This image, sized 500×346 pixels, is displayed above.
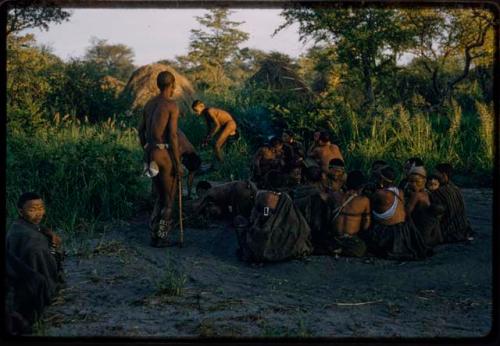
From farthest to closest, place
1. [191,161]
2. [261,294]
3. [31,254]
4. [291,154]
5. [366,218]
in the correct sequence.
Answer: [291,154] → [191,161] → [366,218] → [261,294] → [31,254]

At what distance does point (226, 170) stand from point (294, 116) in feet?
5.26

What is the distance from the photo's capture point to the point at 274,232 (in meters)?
7.05

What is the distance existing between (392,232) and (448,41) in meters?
5.77

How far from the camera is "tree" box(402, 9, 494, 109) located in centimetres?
1106

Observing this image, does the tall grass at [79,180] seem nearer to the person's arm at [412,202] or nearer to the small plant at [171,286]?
the small plant at [171,286]

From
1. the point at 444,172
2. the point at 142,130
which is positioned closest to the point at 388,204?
the point at 444,172

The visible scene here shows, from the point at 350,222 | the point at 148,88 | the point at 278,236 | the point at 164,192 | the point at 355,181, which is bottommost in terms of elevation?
the point at 278,236

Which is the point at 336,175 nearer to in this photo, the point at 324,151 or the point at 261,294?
the point at 324,151

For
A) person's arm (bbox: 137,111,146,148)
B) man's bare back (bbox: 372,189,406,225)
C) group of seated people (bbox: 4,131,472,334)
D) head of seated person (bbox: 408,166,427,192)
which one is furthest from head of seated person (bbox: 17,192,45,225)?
head of seated person (bbox: 408,166,427,192)

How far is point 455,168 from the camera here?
33.4 ft

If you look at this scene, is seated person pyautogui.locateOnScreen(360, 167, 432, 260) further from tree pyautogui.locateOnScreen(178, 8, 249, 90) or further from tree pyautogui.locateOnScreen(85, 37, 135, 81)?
tree pyautogui.locateOnScreen(85, 37, 135, 81)

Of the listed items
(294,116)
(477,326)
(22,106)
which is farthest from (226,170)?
(477,326)

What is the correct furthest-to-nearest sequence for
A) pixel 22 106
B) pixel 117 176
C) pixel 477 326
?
pixel 22 106, pixel 117 176, pixel 477 326

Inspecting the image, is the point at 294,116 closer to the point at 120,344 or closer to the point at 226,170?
the point at 226,170
